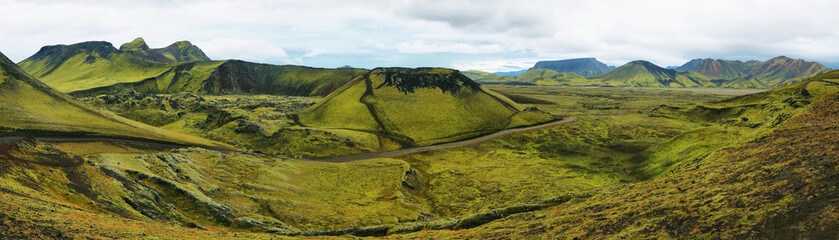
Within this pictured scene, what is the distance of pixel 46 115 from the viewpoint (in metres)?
74.0

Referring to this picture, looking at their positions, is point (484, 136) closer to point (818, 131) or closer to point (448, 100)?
point (448, 100)

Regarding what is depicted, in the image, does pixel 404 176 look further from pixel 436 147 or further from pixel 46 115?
pixel 46 115

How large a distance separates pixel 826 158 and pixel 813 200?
10.5 meters

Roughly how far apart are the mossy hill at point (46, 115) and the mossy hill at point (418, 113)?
8034 cm

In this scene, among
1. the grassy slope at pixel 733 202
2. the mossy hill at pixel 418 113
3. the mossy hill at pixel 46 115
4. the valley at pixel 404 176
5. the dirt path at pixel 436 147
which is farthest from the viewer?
the mossy hill at pixel 418 113

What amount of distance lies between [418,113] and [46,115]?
127009 millimetres

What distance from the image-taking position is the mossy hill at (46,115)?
6700 centimetres

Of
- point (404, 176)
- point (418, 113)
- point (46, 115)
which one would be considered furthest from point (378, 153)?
point (46, 115)

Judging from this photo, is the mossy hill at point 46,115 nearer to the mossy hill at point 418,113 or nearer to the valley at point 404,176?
the valley at point 404,176

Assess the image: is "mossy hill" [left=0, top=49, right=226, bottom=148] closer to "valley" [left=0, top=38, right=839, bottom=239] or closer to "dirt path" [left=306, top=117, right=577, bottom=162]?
"valley" [left=0, top=38, right=839, bottom=239]

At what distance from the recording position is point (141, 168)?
5812 cm

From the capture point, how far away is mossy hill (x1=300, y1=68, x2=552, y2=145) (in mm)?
156000

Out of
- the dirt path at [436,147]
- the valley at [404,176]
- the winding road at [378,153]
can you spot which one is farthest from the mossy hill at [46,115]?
the dirt path at [436,147]

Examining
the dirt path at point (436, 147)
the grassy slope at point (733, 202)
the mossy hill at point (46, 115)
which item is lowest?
the dirt path at point (436, 147)
